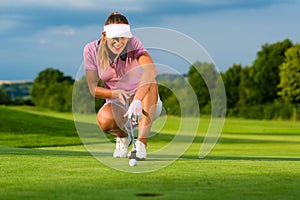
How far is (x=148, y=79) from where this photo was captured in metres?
7.71

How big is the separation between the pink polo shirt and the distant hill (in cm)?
9600

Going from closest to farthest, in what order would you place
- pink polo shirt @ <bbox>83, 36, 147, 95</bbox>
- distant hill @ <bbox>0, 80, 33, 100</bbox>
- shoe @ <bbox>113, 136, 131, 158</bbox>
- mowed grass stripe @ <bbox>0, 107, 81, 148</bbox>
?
pink polo shirt @ <bbox>83, 36, 147, 95</bbox> < shoe @ <bbox>113, 136, 131, 158</bbox> < mowed grass stripe @ <bbox>0, 107, 81, 148</bbox> < distant hill @ <bbox>0, 80, 33, 100</bbox>

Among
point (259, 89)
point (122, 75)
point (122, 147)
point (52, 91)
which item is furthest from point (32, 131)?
point (52, 91)

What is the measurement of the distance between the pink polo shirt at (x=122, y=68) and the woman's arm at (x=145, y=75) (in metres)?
0.12

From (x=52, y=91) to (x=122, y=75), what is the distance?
8980 centimetres

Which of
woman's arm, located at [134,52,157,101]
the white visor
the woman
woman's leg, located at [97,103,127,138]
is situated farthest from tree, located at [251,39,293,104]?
the white visor

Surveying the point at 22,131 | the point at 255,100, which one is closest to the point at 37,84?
the point at 255,100

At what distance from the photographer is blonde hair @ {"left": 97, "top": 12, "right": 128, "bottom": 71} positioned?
760 centimetres

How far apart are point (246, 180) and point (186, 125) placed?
4459 mm

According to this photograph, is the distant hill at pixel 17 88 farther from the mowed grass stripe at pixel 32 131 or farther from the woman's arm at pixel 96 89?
the woman's arm at pixel 96 89

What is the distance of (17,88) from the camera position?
116500mm

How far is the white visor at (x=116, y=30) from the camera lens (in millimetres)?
7606

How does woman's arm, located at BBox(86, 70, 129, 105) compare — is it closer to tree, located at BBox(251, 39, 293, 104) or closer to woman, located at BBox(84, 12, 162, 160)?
woman, located at BBox(84, 12, 162, 160)

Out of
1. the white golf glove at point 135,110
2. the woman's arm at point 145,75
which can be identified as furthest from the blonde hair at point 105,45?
the white golf glove at point 135,110
